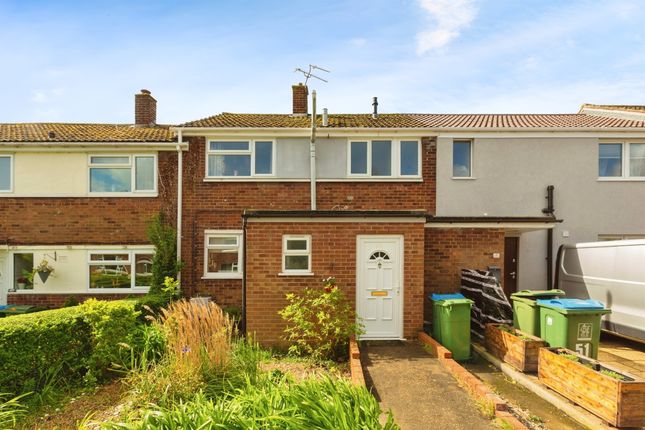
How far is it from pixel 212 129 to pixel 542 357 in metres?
9.55

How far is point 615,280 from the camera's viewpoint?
755 cm

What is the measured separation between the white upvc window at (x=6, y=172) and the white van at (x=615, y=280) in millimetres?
15909

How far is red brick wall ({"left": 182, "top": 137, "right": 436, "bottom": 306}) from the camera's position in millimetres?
10703

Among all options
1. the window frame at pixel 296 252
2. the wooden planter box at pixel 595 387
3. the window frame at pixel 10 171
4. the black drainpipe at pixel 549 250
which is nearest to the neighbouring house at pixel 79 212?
the window frame at pixel 10 171

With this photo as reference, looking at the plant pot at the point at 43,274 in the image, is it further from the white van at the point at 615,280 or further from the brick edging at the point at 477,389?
the white van at the point at 615,280

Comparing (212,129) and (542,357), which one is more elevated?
(212,129)

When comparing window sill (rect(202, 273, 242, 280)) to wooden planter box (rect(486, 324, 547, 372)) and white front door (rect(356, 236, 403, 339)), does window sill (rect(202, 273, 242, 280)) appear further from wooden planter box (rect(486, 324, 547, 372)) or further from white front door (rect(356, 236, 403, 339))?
wooden planter box (rect(486, 324, 547, 372))

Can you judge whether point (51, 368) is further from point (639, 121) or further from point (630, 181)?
point (639, 121)

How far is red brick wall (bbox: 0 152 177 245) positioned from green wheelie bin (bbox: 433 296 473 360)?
28.4ft

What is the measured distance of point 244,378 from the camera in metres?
4.50

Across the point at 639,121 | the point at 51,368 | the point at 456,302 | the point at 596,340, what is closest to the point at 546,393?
the point at 596,340

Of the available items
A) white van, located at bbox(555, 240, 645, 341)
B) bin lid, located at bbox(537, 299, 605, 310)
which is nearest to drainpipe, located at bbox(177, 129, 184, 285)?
bin lid, located at bbox(537, 299, 605, 310)

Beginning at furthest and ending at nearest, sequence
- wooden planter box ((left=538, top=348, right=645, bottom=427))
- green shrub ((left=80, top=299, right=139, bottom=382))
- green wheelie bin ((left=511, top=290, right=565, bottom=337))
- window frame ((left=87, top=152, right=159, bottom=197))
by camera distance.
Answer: window frame ((left=87, top=152, right=159, bottom=197))
green wheelie bin ((left=511, top=290, right=565, bottom=337))
green shrub ((left=80, top=299, right=139, bottom=382))
wooden planter box ((left=538, top=348, right=645, bottom=427))

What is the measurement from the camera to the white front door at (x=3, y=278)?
10.5 meters
